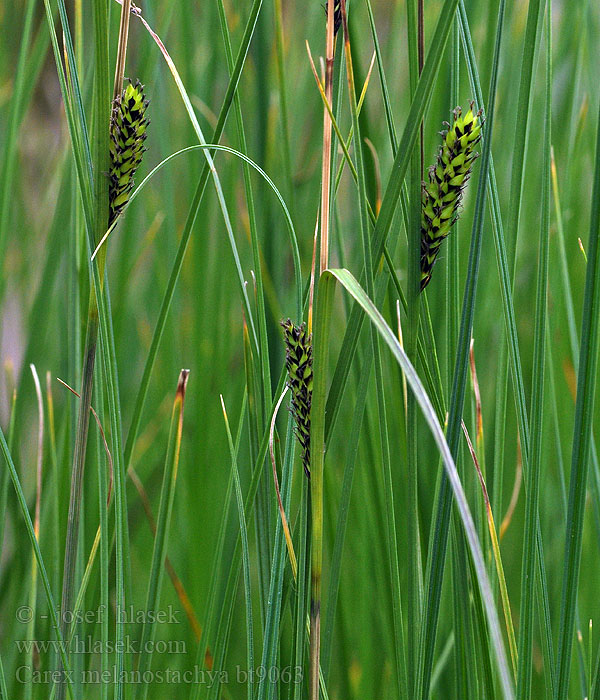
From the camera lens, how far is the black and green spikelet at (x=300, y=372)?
1.05ft

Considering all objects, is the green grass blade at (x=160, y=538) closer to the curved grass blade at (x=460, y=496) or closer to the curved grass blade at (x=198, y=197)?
the curved grass blade at (x=198, y=197)

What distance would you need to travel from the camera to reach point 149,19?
2.15 ft

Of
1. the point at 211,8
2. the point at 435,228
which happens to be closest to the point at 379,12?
the point at 211,8

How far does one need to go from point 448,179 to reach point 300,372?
11cm

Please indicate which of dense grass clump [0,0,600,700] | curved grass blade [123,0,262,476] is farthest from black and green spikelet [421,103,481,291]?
curved grass blade [123,0,262,476]

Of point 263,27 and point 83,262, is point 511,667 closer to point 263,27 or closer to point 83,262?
point 83,262

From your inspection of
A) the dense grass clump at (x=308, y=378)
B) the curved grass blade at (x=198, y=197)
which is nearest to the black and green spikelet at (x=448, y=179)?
the dense grass clump at (x=308, y=378)

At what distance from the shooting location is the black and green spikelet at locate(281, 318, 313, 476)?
1.05ft

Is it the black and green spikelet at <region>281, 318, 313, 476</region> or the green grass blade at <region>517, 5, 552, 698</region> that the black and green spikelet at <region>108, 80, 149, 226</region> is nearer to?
the black and green spikelet at <region>281, 318, 313, 476</region>

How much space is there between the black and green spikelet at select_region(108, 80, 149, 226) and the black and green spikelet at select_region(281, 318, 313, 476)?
11cm

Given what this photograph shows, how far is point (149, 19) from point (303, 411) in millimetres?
504

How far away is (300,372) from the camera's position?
32cm

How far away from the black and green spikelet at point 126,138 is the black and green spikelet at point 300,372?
11cm

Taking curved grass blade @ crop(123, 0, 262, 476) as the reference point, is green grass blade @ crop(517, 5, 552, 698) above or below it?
below
